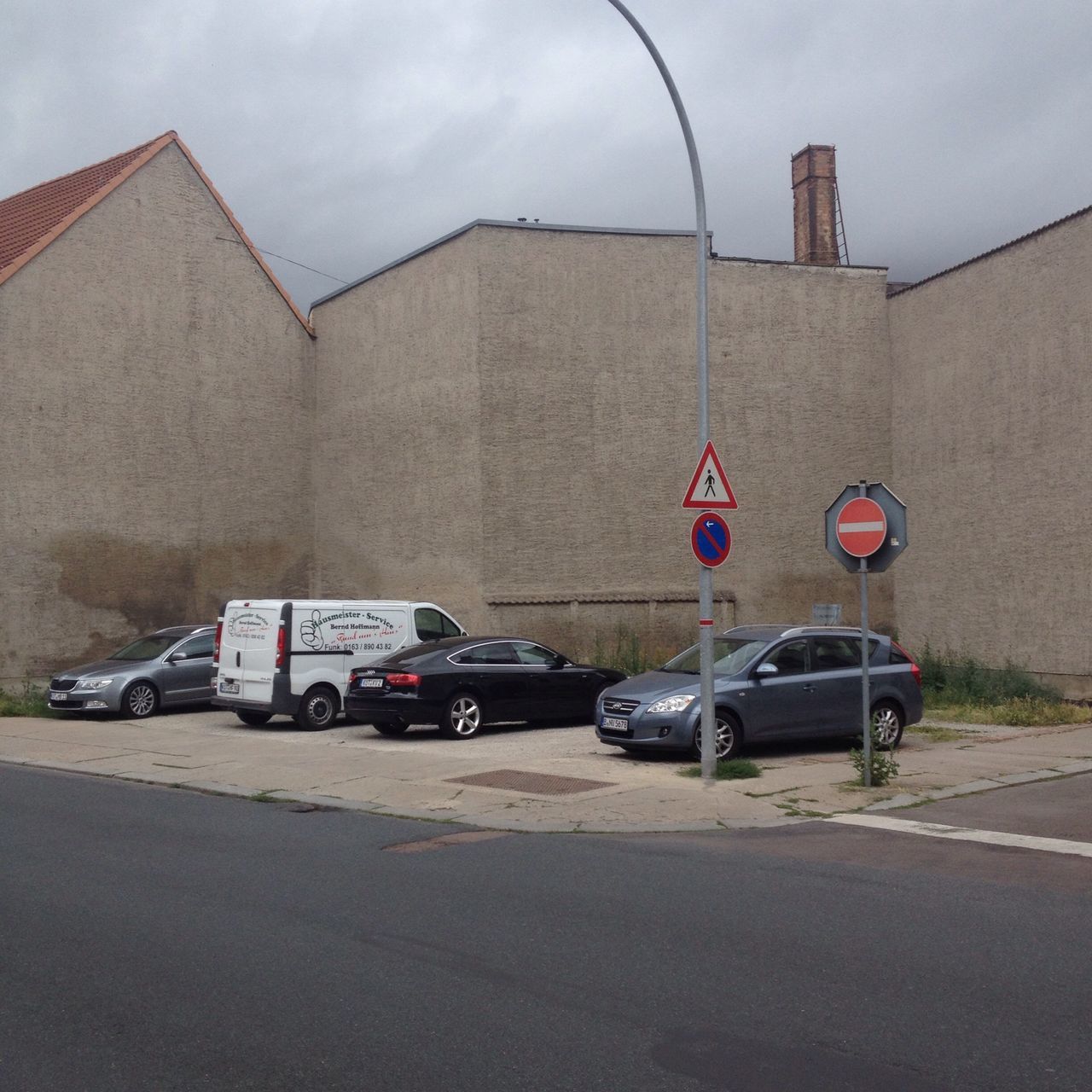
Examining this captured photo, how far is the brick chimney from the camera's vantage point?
30312 millimetres

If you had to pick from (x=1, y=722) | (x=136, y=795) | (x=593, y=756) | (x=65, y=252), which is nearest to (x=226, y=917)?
(x=136, y=795)

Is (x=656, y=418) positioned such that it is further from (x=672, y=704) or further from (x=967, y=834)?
(x=967, y=834)

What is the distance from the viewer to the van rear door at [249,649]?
57.5ft

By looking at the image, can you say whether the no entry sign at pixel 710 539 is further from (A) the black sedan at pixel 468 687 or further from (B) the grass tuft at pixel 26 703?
(B) the grass tuft at pixel 26 703

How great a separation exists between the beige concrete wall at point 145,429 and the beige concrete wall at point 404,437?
961 millimetres

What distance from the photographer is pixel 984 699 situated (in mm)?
20406

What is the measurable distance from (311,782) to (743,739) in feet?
15.3

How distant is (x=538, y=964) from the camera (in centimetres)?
579

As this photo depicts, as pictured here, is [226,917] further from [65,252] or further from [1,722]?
[65,252]

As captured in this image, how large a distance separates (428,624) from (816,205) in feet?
55.9

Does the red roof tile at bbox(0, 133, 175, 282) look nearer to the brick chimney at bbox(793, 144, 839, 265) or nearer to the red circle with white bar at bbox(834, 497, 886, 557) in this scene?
the brick chimney at bbox(793, 144, 839, 265)

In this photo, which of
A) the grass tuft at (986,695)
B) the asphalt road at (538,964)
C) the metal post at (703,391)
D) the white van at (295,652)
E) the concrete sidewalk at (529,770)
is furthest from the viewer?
the grass tuft at (986,695)

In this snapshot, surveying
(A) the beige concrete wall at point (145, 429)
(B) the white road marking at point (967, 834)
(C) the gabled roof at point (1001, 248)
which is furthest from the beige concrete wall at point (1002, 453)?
(A) the beige concrete wall at point (145, 429)

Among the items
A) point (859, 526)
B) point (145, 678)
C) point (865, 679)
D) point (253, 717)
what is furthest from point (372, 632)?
point (859, 526)
